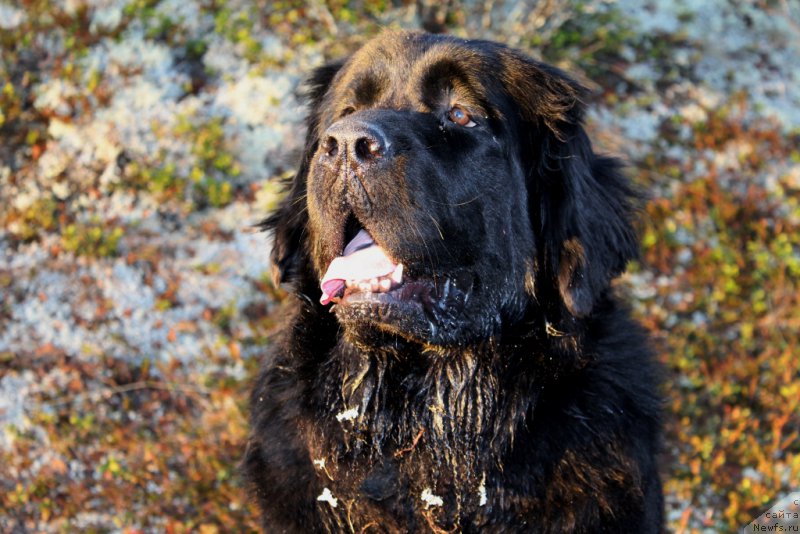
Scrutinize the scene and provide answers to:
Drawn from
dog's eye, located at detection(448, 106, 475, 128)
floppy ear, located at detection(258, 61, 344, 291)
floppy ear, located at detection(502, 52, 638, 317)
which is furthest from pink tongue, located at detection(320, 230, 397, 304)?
floppy ear, located at detection(502, 52, 638, 317)

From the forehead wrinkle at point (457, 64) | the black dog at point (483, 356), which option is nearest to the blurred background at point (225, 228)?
the forehead wrinkle at point (457, 64)

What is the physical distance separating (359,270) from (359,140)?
0.43m

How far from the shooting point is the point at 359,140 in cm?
246

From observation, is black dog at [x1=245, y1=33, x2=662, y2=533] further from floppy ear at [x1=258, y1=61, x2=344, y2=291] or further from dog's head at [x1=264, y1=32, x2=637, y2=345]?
floppy ear at [x1=258, y1=61, x2=344, y2=291]

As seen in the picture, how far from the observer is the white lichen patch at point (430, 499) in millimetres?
2859

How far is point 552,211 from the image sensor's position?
9.56 ft

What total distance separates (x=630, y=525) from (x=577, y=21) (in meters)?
4.79

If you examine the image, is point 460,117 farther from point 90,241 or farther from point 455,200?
point 90,241

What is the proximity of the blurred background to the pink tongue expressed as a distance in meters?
1.28

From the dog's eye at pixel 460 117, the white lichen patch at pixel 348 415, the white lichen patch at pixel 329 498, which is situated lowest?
the white lichen patch at pixel 329 498

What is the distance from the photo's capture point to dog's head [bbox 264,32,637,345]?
255cm

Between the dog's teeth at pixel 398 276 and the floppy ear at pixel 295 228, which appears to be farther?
the floppy ear at pixel 295 228

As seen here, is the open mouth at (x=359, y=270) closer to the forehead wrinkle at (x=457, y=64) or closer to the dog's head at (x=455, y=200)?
the dog's head at (x=455, y=200)

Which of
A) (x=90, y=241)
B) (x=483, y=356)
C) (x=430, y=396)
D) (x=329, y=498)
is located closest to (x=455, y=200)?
(x=483, y=356)
